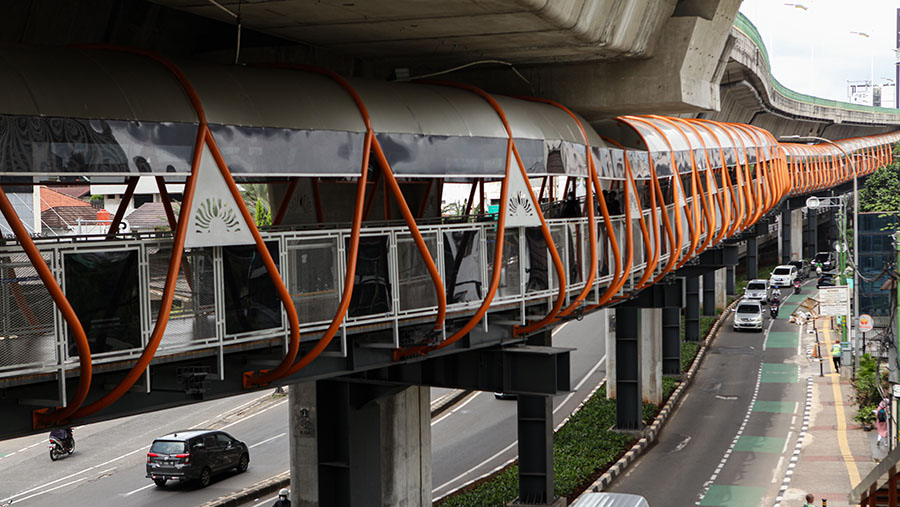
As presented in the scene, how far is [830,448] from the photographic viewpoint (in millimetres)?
29812

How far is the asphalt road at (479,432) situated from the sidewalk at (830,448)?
6895 millimetres

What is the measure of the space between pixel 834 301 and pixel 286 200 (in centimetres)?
2859

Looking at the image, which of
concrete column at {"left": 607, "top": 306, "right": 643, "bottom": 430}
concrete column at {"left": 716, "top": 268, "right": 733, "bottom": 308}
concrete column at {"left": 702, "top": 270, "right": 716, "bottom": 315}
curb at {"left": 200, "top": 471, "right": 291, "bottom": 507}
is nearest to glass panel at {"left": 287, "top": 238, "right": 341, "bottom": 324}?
curb at {"left": 200, "top": 471, "right": 291, "bottom": 507}

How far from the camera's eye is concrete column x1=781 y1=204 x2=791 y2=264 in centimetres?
7700

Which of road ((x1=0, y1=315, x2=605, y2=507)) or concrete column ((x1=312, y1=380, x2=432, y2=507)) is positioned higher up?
concrete column ((x1=312, y1=380, x2=432, y2=507))

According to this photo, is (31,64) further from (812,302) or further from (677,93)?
(812,302)

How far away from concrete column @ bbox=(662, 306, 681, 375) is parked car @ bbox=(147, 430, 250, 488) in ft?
66.4

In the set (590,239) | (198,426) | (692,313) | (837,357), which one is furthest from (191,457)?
(692,313)

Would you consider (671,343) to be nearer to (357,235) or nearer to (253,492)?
(253,492)

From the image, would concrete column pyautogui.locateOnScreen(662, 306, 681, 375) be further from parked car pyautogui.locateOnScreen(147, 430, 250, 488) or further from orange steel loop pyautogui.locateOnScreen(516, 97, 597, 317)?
orange steel loop pyautogui.locateOnScreen(516, 97, 597, 317)

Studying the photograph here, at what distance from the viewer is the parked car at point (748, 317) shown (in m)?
52.6

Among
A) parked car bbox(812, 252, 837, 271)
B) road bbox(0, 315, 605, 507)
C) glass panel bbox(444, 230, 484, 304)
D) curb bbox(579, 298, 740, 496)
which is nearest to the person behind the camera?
glass panel bbox(444, 230, 484, 304)

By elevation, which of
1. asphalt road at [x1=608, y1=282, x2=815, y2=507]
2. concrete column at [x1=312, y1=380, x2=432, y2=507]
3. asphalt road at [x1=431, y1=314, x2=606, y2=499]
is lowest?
asphalt road at [x1=431, y1=314, x2=606, y2=499]

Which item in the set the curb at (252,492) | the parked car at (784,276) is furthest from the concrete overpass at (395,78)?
the parked car at (784,276)
